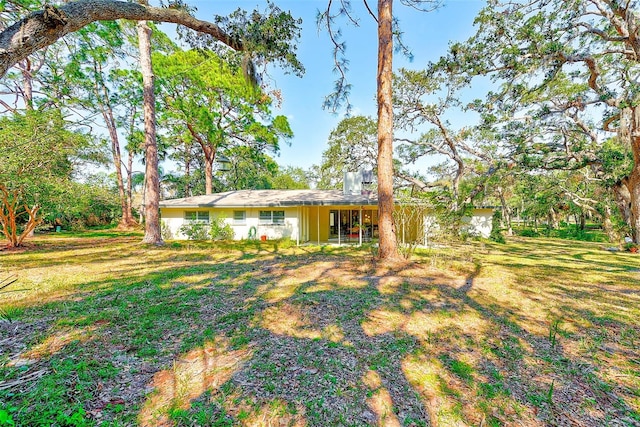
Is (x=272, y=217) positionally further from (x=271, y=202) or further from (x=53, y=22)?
(x=53, y=22)

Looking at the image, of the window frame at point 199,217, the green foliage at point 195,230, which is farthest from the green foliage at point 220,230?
the window frame at point 199,217

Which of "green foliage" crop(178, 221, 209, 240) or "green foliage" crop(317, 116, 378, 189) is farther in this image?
"green foliage" crop(317, 116, 378, 189)

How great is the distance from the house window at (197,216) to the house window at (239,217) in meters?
1.56

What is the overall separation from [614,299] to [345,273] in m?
5.49

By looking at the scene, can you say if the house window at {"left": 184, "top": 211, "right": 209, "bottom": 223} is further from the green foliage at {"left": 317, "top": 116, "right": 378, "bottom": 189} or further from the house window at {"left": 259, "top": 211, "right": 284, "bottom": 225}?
the green foliage at {"left": 317, "top": 116, "right": 378, "bottom": 189}

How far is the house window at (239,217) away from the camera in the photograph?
1323 centimetres

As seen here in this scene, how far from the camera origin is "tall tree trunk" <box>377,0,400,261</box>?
6846 millimetres

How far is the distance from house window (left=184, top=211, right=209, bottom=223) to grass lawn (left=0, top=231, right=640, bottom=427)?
732cm

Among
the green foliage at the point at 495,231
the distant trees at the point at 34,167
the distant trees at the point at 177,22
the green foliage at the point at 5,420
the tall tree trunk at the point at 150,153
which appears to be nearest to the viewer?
the green foliage at the point at 5,420

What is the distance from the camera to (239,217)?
13258 millimetres

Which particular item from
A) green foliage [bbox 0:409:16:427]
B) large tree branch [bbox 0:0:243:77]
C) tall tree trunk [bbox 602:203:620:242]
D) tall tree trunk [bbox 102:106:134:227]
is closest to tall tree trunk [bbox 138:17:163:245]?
large tree branch [bbox 0:0:243:77]

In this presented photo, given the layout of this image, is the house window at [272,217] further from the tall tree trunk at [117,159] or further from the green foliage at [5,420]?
the tall tree trunk at [117,159]

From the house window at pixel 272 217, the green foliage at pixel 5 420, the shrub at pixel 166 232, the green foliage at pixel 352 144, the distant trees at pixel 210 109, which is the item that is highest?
the distant trees at pixel 210 109

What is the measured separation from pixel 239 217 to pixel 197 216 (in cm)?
233
